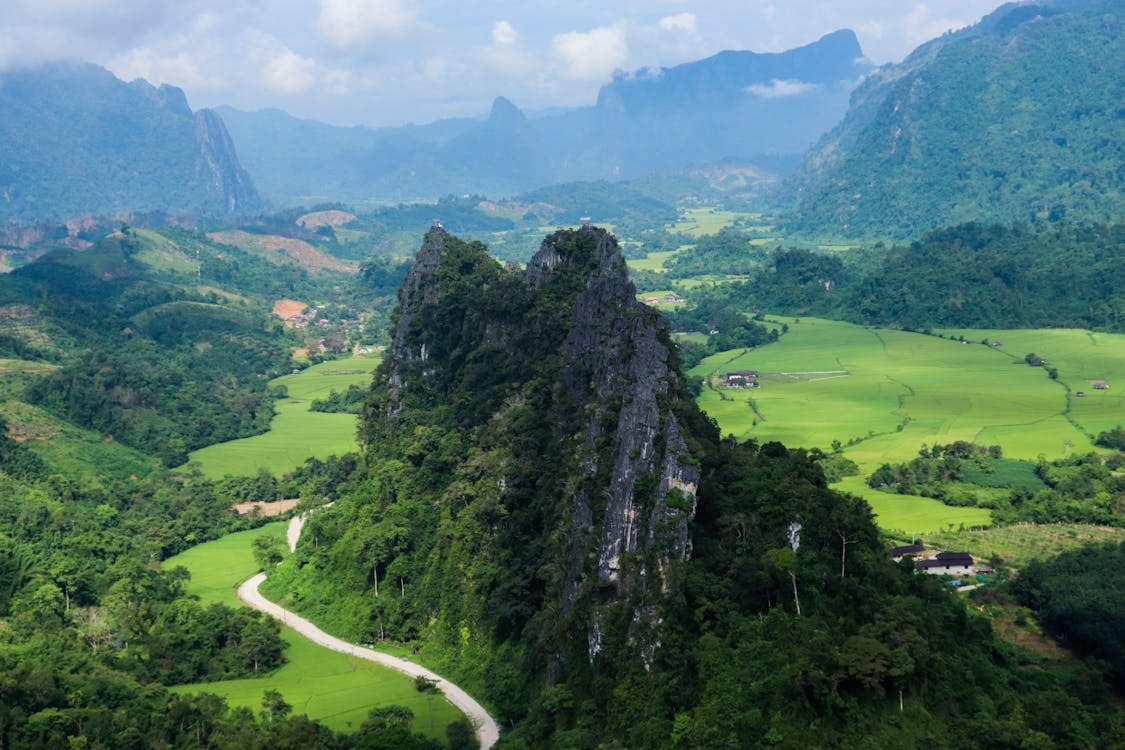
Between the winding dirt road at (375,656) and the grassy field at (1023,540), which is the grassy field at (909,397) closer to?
the grassy field at (1023,540)

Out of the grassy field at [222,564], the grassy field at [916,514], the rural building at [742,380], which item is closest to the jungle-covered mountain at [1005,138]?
the rural building at [742,380]

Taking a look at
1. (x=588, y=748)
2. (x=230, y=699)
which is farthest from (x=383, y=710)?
(x=588, y=748)

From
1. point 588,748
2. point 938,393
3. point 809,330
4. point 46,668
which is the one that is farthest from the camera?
point 809,330

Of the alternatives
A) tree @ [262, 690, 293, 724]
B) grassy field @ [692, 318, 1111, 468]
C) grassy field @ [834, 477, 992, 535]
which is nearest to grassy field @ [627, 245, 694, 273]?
grassy field @ [692, 318, 1111, 468]

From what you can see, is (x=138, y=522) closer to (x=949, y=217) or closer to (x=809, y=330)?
(x=809, y=330)

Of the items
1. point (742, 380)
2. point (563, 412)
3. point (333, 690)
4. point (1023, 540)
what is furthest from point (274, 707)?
point (742, 380)

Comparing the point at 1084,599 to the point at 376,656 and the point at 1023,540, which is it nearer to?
the point at 1023,540

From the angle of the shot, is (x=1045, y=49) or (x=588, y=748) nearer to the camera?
(x=588, y=748)
